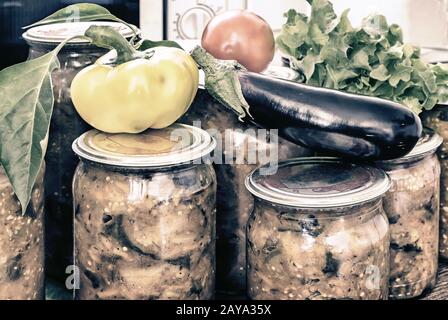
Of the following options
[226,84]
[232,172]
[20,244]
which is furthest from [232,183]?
[20,244]

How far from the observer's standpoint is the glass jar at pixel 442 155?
85 centimetres

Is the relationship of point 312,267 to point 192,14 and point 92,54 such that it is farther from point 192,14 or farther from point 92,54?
point 192,14

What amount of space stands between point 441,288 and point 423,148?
0.56ft

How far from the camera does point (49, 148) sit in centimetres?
80

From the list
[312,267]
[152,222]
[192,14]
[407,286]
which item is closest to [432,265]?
[407,286]

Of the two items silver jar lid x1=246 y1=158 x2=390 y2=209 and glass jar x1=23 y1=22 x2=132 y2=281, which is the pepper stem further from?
silver jar lid x1=246 y1=158 x2=390 y2=209

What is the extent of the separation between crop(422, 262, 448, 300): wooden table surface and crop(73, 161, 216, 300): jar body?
273 millimetres

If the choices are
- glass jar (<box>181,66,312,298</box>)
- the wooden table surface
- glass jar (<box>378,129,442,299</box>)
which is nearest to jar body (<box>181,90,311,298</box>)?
glass jar (<box>181,66,312,298</box>)

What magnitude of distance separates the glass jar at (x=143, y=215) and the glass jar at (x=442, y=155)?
0.29 metres

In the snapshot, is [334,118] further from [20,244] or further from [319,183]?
[20,244]

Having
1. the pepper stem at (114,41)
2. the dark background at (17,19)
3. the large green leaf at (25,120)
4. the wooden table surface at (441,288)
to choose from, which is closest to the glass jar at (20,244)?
the large green leaf at (25,120)

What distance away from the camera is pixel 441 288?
2.73ft

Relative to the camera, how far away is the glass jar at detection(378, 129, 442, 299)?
2.54ft
